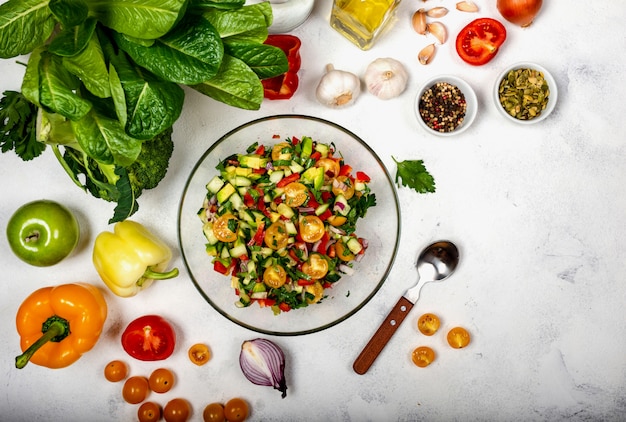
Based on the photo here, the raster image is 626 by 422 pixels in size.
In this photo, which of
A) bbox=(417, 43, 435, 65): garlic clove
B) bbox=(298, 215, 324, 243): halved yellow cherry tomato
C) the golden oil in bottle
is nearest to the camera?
bbox=(298, 215, 324, 243): halved yellow cherry tomato

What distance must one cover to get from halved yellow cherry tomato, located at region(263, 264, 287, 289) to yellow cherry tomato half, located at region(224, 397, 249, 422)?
0.45 meters

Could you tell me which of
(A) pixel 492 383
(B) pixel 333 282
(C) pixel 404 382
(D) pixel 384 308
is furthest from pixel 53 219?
(A) pixel 492 383

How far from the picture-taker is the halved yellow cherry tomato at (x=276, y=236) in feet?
4.64

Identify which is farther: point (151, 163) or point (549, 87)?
point (549, 87)

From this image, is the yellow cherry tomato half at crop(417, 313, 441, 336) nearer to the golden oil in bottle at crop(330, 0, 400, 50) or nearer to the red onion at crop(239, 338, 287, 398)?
the red onion at crop(239, 338, 287, 398)

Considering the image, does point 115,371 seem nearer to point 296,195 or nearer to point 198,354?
point 198,354

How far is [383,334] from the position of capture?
166 centimetres

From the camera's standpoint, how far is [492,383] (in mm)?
1717

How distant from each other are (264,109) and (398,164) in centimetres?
42

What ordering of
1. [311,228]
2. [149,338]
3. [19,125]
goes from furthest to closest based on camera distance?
[149,338] < [19,125] < [311,228]

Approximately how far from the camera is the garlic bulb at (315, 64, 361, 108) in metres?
1.59

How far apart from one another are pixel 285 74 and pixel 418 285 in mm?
706

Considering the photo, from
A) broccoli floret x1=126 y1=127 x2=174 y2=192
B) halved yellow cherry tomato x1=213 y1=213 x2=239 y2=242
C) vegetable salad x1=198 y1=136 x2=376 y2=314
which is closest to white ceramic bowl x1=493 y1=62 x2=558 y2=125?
vegetable salad x1=198 y1=136 x2=376 y2=314

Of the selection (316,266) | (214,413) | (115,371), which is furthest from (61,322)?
(316,266)
